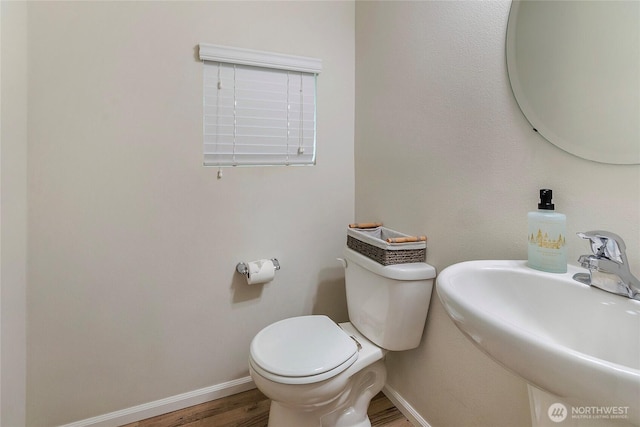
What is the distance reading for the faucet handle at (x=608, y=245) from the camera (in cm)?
68

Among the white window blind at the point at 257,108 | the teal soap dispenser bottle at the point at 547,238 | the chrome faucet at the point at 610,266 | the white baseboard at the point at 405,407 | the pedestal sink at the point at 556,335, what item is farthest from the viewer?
the white window blind at the point at 257,108

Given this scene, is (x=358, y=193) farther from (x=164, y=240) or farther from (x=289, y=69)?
(x=164, y=240)

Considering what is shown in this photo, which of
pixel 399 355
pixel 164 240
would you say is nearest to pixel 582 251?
pixel 399 355

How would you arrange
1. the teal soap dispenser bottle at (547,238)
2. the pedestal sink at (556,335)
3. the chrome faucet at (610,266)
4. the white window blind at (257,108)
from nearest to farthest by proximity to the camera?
the pedestal sink at (556,335), the chrome faucet at (610,266), the teal soap dispenser bottle at (547,238), the white window blind at (257,108)

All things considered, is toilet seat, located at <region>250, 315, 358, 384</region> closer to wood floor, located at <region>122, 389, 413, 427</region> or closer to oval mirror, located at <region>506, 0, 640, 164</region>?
wood floor, located at <region>122, 389, 413, 427</region>

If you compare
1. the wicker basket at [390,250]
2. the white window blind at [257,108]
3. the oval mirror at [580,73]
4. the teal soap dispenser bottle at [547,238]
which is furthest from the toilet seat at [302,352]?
the oval mirror at [580,73]

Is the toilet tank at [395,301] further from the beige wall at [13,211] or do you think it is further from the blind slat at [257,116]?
the beige wall at [13,211]

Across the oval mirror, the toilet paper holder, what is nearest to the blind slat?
the toilet paper holder

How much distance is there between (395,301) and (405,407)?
60 centimetres

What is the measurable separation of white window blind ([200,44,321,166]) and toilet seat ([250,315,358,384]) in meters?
0.82

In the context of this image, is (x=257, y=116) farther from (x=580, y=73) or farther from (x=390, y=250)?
(x=580, y=73)

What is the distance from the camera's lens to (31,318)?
51.0 inches

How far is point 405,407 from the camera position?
1501mm

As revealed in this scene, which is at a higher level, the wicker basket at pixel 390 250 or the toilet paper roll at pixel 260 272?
the wicker basket at pixel 390 250
